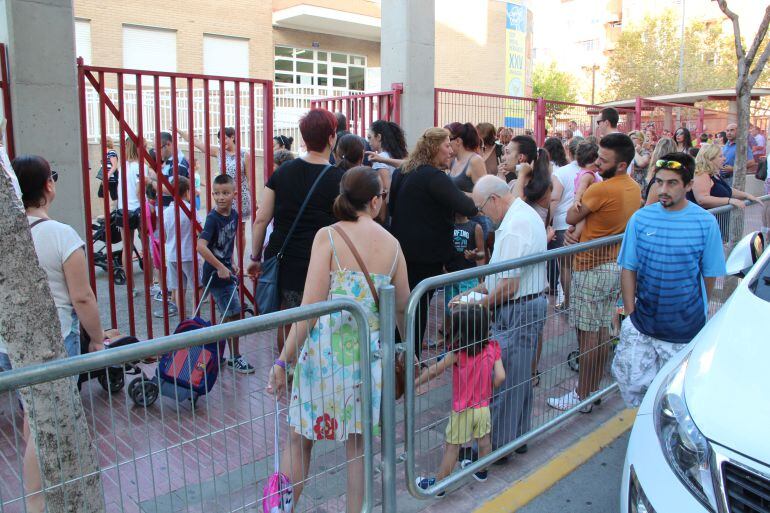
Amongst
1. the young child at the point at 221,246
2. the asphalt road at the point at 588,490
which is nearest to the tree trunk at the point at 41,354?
the asphalt road at the point at 588,490

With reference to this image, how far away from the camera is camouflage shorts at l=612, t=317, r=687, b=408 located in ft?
12.2

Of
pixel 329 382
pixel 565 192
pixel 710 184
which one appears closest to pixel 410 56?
pixel 565 192

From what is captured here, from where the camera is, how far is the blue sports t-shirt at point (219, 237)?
17.0 ft

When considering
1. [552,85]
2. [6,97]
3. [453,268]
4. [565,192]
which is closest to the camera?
[6,97]

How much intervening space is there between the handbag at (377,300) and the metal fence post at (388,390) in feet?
0.22

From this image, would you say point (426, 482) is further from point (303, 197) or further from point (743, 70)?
point (743, 70)

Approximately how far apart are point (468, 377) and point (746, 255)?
1.80 m

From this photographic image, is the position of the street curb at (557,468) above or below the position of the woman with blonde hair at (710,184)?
below

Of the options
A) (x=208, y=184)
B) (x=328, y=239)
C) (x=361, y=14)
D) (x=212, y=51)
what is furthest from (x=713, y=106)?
(x=328, y=239)

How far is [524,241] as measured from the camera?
380 cm

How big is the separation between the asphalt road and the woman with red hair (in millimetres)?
1996

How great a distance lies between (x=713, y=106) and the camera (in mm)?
24891

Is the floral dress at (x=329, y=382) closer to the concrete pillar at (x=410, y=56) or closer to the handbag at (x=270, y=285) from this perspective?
the handbag at (x=270, y=285)

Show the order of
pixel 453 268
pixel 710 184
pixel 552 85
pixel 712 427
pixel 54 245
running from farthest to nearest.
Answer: pixel 552 85
pixel 710 184
pixel 453 268
pixel 54 245
pixel 712 427
